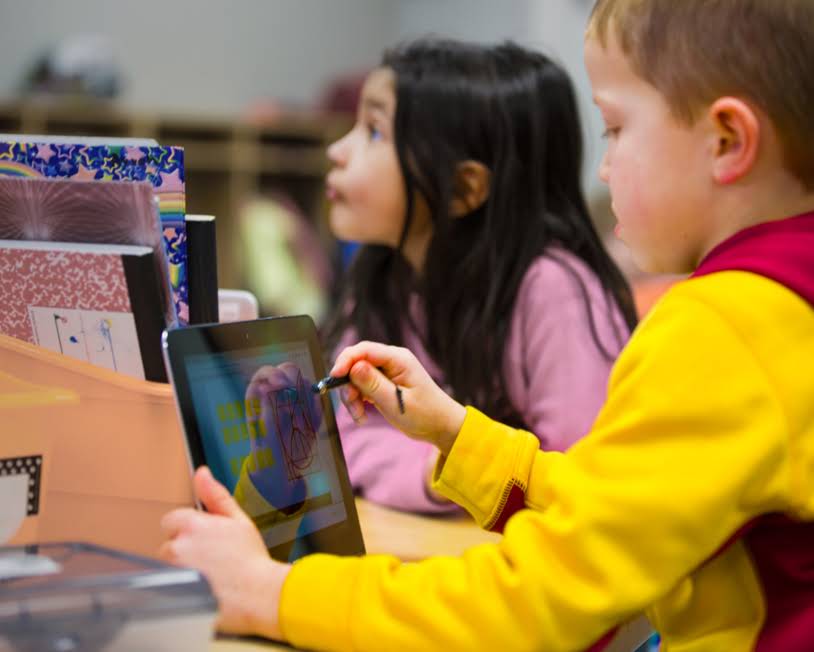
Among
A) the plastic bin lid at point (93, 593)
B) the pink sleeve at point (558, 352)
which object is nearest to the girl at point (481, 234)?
the pink sleeve at point (558, 352)

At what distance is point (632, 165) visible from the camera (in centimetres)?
72

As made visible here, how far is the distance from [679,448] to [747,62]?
256 millimetres

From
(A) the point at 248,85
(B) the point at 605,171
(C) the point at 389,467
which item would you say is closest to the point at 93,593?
(B) the point at 605,171

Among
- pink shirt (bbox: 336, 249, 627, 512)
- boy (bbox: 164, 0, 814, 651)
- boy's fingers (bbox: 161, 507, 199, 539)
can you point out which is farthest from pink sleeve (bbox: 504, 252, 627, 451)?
boy's fingers (bbox: 161, 507, 199, 539)

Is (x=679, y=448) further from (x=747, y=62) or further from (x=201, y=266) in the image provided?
(x=201, y=266)

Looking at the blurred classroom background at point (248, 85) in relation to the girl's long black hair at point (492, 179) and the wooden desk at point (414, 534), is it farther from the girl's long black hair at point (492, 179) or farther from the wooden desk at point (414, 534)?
the wooden desk at point (414, 534)

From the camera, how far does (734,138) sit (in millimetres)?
684

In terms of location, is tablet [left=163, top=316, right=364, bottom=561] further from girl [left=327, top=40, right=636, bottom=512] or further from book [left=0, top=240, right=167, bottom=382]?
girl [left=327, top=40, right=636, bottom=512]

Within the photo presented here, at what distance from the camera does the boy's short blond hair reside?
2.22 ft

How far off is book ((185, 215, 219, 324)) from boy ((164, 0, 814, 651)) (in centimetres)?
18

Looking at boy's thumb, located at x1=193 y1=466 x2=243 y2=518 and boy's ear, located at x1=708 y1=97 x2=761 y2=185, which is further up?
boy's ear, located at x1=708 y1=97 x2=761 y2=185

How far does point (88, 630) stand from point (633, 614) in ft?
0.98

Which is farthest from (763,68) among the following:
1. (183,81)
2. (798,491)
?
(183,81)

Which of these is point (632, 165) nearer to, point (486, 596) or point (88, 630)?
point (486, 596)
